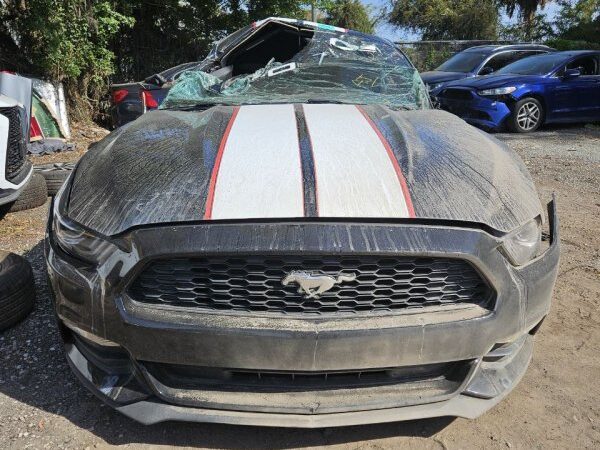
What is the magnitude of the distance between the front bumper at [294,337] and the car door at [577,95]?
8.26 m

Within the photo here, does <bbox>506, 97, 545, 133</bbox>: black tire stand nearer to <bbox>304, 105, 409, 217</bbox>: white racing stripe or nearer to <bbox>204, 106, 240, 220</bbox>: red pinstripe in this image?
<bbox>304, 105, 409, 217</bbox>: white racing stripe

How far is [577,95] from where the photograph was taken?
9.16 m

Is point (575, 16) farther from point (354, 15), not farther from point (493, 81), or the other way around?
point (493, 81)

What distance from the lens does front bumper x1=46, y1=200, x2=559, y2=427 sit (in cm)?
168

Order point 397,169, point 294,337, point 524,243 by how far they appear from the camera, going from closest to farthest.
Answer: point 294,337 < point 524,243 < point 397,169

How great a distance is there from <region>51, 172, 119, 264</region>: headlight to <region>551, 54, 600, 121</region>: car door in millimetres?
8891

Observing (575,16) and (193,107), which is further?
(575,16)

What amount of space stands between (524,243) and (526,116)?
25.5ft

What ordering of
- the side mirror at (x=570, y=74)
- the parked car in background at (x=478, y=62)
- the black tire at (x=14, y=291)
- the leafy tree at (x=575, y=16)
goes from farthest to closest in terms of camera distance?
the leafy tree at (x=575, y=16)
the parked car in background at (x=478, y=62)
the side mirror at (x=570, y=74)
the black tire at (x=14, y=291)

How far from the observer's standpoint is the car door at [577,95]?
29.6 feet

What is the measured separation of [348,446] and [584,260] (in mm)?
2486

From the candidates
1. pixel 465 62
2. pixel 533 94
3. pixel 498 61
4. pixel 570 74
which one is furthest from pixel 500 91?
pixel 498 61

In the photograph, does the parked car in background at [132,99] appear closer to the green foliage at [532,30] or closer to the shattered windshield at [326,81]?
the shattered windshield at [326,81]

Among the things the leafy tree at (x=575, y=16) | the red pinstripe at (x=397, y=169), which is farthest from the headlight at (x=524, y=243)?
the leafy tree at (x=575, y=16)
